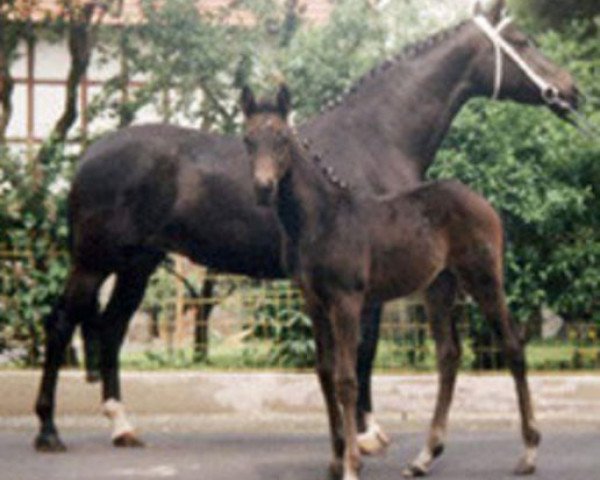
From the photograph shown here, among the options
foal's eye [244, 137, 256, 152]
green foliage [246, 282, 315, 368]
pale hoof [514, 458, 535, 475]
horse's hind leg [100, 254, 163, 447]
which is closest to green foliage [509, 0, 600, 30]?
green foliage [246, 282, 315, 368]

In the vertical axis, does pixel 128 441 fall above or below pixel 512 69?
below

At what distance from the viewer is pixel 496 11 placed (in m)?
9.65

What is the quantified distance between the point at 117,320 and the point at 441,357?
2646mm

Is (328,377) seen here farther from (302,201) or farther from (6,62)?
(6,62)

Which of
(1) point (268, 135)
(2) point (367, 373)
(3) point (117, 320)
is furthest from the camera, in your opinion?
(3) point (117, 320)

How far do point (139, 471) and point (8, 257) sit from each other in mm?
4081

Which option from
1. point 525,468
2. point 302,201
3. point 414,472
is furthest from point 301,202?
point 525,468

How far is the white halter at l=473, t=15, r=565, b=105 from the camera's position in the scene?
31.5 feet

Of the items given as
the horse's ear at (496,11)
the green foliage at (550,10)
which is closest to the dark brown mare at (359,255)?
the horse's ear at (496,11)

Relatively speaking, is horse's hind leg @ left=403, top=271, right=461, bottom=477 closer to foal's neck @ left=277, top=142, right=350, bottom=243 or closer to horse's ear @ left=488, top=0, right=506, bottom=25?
foal's neck @ left=277, top=142, right=350, bottom=243

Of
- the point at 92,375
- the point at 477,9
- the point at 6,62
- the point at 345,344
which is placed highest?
the point at 477,9

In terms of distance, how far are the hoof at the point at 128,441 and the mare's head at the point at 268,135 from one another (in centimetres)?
283

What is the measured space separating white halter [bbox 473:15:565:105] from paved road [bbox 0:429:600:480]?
2330 mm

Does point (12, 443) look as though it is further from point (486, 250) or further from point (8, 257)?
point (486, 250)
